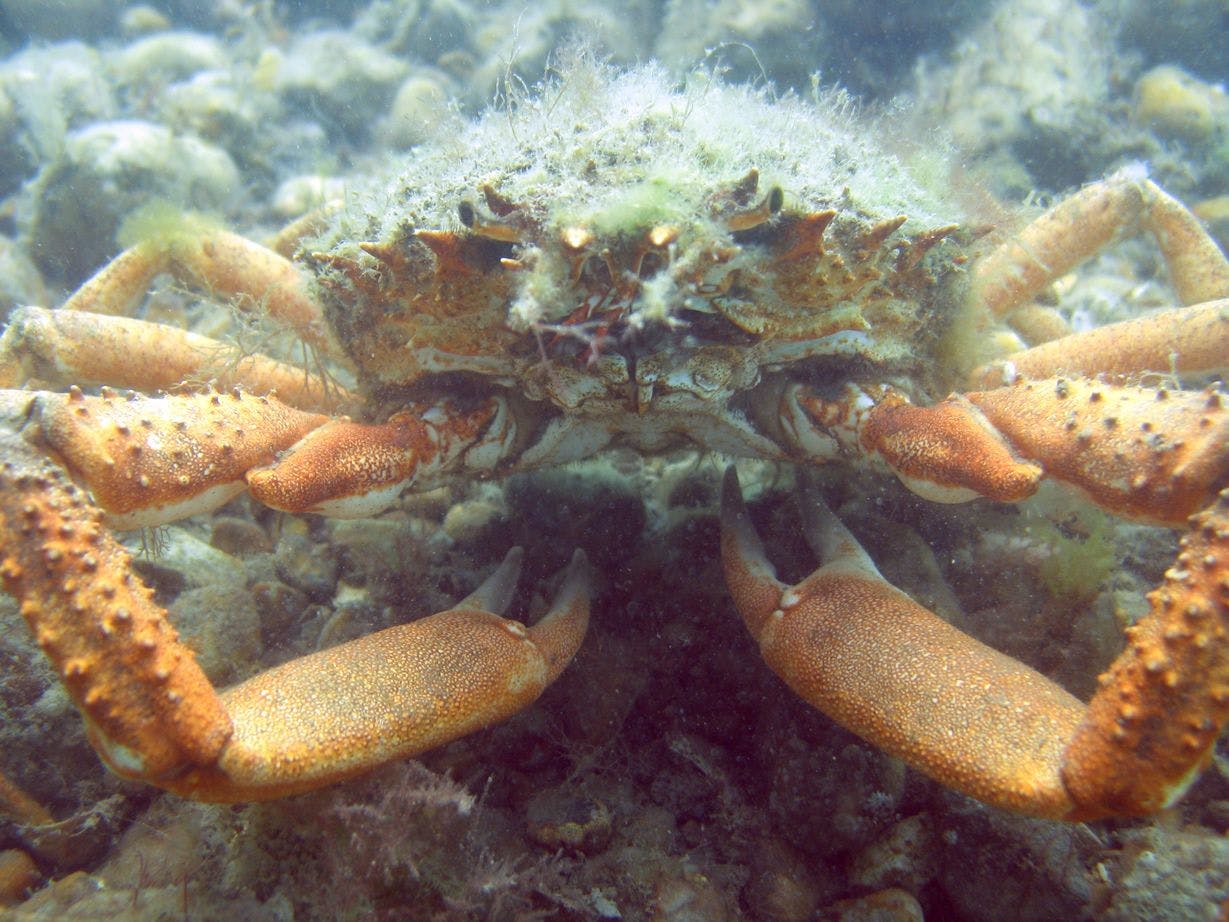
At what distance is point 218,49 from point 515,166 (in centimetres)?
1191

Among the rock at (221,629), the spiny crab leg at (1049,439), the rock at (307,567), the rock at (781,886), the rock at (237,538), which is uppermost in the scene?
the spiny crab leg at (1049,439)

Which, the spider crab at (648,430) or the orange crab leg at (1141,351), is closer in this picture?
the spider crab at (648,430)

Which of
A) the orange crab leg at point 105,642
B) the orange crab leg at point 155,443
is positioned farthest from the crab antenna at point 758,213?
the orange crab leg at point 105,642

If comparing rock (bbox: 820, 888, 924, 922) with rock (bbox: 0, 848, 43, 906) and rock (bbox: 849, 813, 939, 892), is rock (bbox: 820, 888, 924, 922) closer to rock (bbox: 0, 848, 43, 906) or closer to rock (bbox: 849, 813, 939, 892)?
rock (bbox: 849, 813, 939, 892)

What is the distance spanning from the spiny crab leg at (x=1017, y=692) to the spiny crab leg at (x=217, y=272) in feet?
11.5

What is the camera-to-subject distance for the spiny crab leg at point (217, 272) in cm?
411

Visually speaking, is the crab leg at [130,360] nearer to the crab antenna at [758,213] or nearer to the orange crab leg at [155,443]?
the orange crab leg at [155,443]

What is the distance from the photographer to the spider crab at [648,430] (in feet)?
6.16

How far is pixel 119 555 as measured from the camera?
6.79 ft

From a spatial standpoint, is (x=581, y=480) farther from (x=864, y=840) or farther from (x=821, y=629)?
(x=864, y=840)

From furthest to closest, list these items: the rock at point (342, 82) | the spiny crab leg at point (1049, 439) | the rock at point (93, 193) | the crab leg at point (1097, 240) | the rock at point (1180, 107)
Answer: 1. the rock at point (342, 82)
2. the rock at point (1180, 107)
3. the rock at point (93, 193)
4. the crab leg at point (1097, 240)
5. the spiny crab leg at point (1049, 439)

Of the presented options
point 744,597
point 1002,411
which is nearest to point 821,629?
point 744,597

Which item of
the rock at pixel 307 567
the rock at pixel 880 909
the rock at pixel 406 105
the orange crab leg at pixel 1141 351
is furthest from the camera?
the rock at pixel 406 105

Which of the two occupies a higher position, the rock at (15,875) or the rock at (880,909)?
the rock at (880,909)
